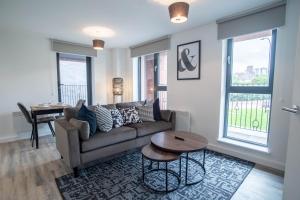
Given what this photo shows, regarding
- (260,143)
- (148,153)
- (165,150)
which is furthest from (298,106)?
(260,143)

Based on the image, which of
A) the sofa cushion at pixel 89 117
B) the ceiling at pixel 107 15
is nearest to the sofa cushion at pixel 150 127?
the sofa cushion at pixel 89 117

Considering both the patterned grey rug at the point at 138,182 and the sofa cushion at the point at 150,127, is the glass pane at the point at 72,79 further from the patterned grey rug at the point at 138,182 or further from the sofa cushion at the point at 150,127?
the patterned grey rug at the point at 138,182

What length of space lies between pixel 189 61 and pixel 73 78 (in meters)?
3.02

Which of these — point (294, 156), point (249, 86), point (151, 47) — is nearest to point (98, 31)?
point (151, 47)

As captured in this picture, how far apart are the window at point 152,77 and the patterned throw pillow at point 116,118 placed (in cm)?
151

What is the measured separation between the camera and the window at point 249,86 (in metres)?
2.43

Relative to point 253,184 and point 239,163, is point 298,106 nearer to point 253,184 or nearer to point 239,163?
point 253,184

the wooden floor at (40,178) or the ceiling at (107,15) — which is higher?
the ceiling at (107,15)

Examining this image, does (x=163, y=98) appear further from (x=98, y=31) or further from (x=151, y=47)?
(x=98, y=31)

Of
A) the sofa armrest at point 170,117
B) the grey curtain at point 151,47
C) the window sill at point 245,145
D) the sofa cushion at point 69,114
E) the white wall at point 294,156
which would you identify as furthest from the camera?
the grey curtain at point 151,47

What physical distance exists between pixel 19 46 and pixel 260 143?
481 cm

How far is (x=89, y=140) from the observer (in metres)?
2.18

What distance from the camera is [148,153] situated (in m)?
1.89

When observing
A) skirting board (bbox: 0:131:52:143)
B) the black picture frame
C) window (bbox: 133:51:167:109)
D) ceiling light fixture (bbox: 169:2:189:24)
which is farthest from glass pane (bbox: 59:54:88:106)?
ceiling light fixture (bbox: 169:2:189:24)
